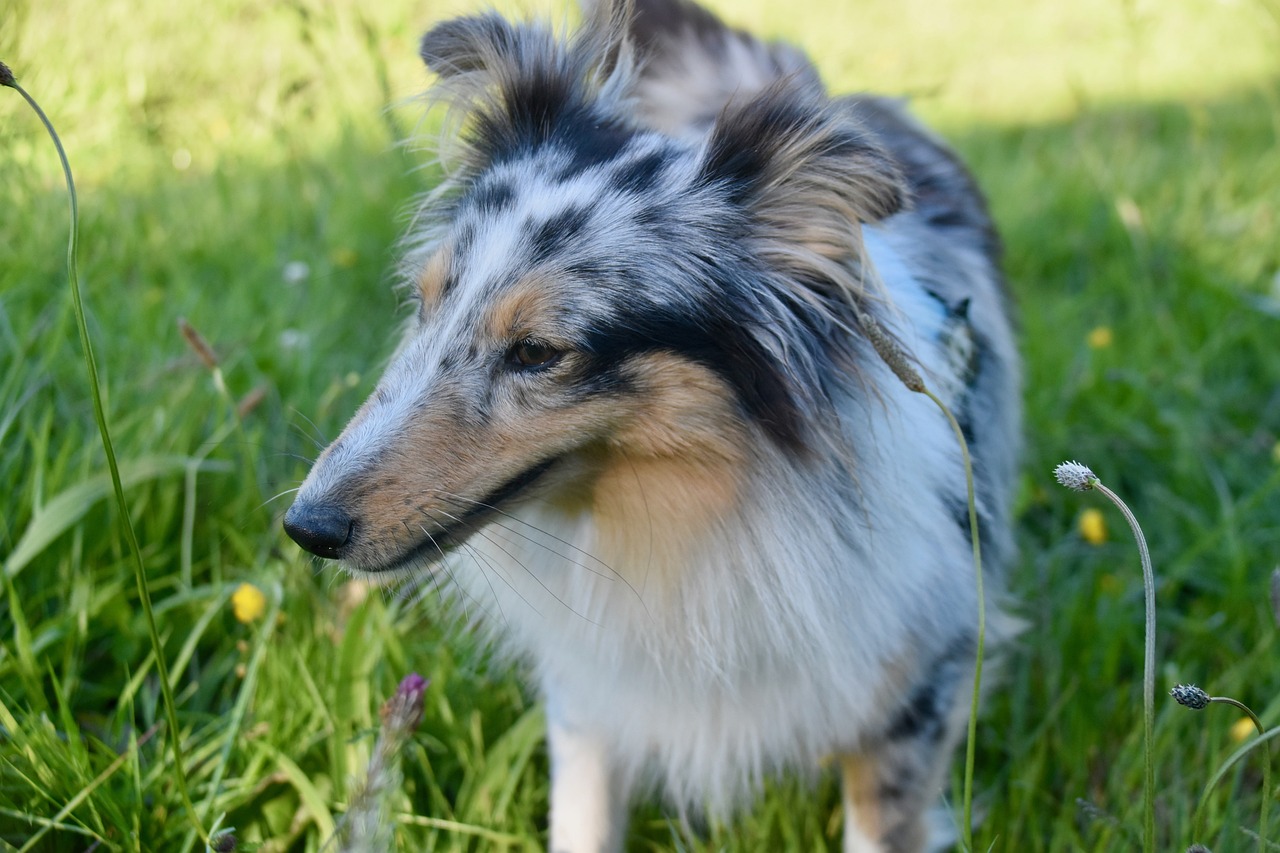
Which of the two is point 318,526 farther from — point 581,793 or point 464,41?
point 464,41

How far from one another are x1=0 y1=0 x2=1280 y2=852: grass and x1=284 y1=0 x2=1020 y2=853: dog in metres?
0.27

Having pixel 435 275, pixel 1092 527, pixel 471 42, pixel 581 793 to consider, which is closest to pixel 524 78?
pixel 471 42

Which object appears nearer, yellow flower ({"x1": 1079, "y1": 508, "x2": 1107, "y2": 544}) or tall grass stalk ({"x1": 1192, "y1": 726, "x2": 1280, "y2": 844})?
tall grass stalk ({"x1": 1192, "y1": 726, "x2": 1280, "y2": 844})

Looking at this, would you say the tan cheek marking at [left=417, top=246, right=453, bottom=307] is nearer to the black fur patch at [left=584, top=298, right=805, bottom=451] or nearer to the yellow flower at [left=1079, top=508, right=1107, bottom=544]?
the black fur patch at [left=584, top=298, right=805, bottom=451]

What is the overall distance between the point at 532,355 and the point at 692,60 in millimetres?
1930

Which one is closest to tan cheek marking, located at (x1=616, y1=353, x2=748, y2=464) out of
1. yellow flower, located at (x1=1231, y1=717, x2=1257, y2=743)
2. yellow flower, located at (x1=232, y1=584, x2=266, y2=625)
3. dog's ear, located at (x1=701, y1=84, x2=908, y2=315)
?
dog's ear, located at (x1=701, y1=84, x2=908, y2=315)

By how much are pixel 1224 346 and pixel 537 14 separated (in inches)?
118

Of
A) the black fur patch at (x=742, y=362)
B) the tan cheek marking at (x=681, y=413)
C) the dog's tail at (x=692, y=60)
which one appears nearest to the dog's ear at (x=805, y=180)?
the black fur patch at (x=742, y=362)

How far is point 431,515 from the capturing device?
1.66 meters

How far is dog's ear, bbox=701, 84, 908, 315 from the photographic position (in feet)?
5.60

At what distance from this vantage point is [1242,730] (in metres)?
2.28

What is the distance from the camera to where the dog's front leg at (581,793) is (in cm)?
209

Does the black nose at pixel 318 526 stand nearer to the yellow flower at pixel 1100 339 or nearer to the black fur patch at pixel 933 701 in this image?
the black fur patch at pixel 933 701

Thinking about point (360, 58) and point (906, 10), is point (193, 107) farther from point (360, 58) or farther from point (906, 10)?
point (906, 10)
